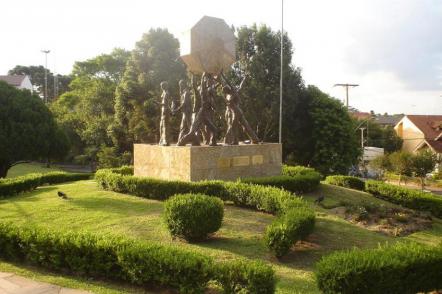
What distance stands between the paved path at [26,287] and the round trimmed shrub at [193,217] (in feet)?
9.30

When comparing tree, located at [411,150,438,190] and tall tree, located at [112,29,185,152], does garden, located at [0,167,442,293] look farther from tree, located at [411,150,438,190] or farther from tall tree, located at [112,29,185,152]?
tree, located at [411,150,438,190]

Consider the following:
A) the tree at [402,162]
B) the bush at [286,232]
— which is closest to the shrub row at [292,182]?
the bush at [286,232]

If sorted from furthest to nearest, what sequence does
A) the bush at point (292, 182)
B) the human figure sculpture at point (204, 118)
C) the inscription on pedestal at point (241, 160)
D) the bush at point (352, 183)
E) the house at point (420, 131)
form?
the house at point (420, 131)
the bush at point (352, 183)
the human figure sculpture at point (204, 118)
the inscription on pedestal at point (241, 160)
the bush at point (292, 182)

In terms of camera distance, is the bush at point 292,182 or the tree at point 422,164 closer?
the bush at point 292,182

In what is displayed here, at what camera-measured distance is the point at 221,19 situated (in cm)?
1594

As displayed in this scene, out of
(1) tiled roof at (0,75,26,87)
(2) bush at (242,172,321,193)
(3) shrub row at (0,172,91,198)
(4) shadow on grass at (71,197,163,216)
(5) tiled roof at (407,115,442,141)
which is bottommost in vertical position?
(4) shadow on grass at (71,197,163,216)

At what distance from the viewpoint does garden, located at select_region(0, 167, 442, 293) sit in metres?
6.09

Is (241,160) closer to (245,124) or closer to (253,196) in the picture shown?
(245,124)

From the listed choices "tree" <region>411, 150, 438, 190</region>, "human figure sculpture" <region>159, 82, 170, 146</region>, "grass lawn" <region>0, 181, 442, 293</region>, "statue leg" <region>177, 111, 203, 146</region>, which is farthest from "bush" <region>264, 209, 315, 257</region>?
"tree" <region>411, 150, 438, 190</region>

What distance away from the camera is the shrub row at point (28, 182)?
1527 centimetres

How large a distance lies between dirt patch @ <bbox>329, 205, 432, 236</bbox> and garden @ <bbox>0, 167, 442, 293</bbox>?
0.22 meters

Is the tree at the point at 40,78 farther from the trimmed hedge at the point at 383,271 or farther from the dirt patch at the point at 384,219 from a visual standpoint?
the trimmed hedge at the point at 383,271

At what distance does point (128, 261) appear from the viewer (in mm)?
6590

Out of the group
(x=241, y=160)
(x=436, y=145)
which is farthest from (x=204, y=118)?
(x=436, y=145)
